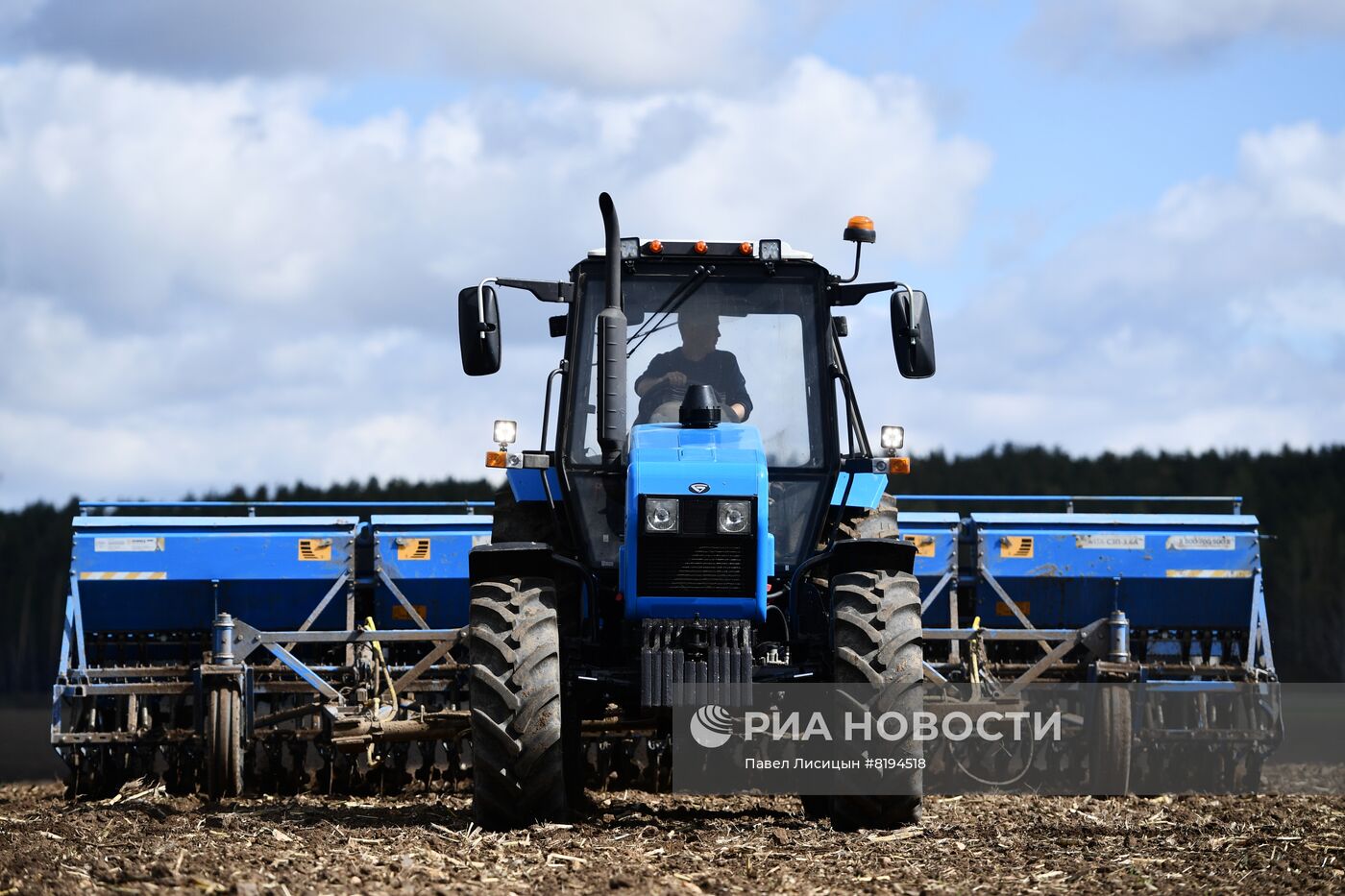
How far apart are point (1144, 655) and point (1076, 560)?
36.2 inches

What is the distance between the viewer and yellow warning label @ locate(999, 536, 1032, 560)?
12906mm

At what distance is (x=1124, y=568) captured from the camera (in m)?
13.0

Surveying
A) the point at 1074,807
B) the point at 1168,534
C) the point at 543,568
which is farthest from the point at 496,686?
the point at 1168,534

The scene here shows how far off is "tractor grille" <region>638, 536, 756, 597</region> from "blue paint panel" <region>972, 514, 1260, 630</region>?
5.12 metres

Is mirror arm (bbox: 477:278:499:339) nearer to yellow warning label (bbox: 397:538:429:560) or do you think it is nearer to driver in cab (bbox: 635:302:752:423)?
driver in cab (bbox: 635:302:752:423)

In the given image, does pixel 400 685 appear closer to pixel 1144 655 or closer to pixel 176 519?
pixel 176 519

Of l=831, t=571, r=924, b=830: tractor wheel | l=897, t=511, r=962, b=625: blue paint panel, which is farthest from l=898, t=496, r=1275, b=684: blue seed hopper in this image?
l=831, t=571, r=924, b=830: tractor wheel

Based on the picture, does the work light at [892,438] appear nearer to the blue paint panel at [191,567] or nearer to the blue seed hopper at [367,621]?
the blue seed hopper at [367,621]

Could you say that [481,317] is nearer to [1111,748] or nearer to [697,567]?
[697,567]

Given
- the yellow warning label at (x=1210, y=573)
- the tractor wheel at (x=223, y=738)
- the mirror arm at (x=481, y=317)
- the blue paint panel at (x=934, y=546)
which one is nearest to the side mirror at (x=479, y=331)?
the mirror arm at (x=481, y=317)

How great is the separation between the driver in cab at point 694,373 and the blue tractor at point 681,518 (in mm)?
10

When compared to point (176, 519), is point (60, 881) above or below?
below

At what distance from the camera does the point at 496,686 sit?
313 inches

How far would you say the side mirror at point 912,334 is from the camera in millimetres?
8898
